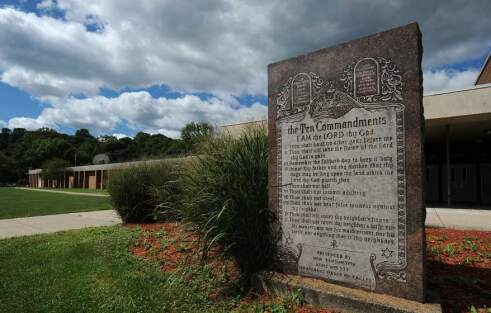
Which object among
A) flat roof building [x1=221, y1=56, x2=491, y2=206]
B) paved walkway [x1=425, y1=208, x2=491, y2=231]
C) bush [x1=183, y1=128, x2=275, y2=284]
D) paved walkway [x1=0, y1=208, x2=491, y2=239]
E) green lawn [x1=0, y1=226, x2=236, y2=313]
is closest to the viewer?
green lawn [x1=0, y1=226, x2=236, y2=313]

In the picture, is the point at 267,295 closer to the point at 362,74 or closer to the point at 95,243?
the point at 362,74

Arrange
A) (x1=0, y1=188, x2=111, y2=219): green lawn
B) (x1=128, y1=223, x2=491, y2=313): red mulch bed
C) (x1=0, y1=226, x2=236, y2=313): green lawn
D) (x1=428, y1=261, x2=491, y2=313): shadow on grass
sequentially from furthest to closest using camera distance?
(x1=0, y1=188, x2=111, y2=219): green lawn → (x1=0, y1=226, x2=236, y2=313): green lawn → (x1=128, y1=223, x2=491, y2=313): red mulch bed → (x1=428, y1=261, x2=491, y2=313): shadow on grass

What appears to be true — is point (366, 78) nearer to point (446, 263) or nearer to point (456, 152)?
point (446, 263)

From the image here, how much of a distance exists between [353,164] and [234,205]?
1470 millimetres

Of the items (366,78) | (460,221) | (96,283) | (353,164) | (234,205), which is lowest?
(96,283)

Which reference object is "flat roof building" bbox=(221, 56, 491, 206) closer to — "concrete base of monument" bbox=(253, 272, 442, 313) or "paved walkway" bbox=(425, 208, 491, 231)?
"paved walkway" bbox=(425, 208, 491, 231)

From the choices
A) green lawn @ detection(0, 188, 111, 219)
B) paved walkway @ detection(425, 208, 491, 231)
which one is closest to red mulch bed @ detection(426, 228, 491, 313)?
paved walkway @ detection(425, 208, 491, 231)

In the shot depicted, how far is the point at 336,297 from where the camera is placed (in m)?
3.65

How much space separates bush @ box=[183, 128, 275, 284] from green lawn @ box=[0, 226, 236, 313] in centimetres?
59

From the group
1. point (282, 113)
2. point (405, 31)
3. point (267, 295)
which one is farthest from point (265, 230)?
point (405, 31)

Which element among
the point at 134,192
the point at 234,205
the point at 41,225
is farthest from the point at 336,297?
the point at 41,225

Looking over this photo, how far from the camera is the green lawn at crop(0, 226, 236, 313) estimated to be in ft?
13.8

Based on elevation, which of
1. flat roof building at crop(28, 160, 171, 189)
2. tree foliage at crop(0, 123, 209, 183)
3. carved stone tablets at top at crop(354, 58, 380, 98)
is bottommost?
flat roof building at crop(28, 160, 171, 189)

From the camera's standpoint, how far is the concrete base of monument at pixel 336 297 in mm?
3271
